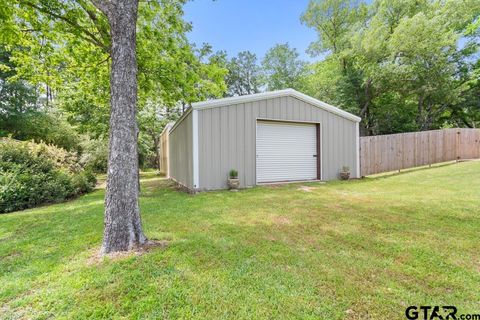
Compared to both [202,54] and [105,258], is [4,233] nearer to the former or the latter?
[105,258]

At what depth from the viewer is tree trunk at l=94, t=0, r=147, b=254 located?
268 centimetres

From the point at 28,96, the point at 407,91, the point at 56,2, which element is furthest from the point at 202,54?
the point at 407,91

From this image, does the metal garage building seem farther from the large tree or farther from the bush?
the bush

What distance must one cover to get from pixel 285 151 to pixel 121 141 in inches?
240

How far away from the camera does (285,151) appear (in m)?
8.09

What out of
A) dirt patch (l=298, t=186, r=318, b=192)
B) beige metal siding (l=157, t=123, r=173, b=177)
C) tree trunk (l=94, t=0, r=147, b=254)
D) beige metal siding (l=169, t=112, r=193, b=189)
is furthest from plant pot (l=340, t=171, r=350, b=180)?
beige metal siding (l=157, t=123, r=173, b=177)

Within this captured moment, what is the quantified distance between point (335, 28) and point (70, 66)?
18.1 metres

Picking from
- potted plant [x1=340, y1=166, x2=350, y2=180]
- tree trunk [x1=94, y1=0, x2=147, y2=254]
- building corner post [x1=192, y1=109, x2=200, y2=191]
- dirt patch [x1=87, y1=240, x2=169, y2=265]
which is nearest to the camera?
dirt patch [x1=87, y1=240, x2=169, y2=265]

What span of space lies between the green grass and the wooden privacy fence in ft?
17.5

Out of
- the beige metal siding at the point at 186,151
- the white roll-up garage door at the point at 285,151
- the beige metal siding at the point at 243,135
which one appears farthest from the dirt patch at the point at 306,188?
the beige metal siding at the point at 186,151

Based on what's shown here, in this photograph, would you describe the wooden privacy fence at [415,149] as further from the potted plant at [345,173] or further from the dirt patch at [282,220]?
the dirt patch at [282,220]

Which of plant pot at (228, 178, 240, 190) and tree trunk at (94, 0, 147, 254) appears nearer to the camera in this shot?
tree trunk at (94, 0, 147, 254)

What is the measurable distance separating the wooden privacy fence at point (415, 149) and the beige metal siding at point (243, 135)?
167 cm

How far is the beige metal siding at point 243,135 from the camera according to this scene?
6766mm
